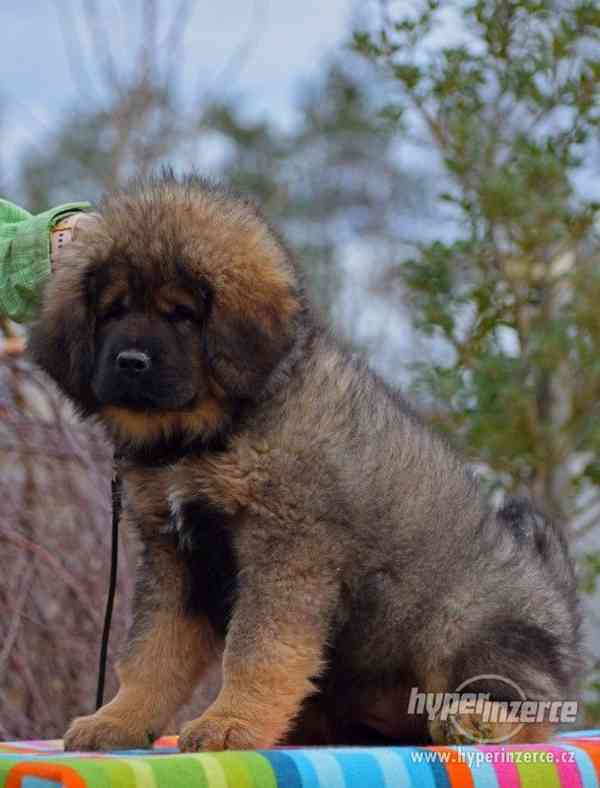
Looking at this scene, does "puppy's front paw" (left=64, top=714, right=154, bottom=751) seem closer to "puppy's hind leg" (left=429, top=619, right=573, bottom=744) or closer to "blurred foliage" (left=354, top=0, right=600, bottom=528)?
"puppy's hind leg" (left=429, top=619, right=573, bottom=744)

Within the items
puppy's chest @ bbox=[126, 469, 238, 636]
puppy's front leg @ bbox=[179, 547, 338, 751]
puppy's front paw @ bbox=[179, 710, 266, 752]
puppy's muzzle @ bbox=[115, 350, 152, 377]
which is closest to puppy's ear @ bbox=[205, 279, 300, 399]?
puppy's muzzle @ bbox=[115, 350, 152, 377]

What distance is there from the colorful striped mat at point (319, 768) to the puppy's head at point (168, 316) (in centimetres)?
84

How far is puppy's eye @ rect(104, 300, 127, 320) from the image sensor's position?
3.17m

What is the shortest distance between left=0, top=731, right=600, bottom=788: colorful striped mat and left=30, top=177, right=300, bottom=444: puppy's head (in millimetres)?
844

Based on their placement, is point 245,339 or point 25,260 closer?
point 245,339

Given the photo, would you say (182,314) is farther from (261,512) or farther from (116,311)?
(261,512)

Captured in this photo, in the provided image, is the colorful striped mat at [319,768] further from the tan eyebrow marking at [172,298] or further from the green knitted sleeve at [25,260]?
the green knitted sleeve at [25,260]

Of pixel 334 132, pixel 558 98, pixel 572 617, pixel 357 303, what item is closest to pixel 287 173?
pixel 334 132

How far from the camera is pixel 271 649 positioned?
2975mm

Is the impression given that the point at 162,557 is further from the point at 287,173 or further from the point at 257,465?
the point at 287,173

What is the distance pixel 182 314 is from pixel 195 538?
22.0 inches

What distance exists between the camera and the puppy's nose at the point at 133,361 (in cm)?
300

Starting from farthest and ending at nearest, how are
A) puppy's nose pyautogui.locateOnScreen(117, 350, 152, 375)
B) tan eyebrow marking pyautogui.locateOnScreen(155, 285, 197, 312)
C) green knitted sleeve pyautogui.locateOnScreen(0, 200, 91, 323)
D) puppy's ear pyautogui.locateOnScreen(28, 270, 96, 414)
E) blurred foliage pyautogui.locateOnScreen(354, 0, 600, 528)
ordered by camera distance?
blurred foliage pyautogui.locateOnScreen(354, 0, 600, 528), green knitted sleeve pyautogui.locateOnScreen(0, 200, 91, 323), puppy's ear pyautogui.locateOnScreen(28, 270, 96, 414), tan eyebrow marking pyautogui.locateOnScreen(155, 285, 197, 312), puppy's nose pyautogui.locateOnScreen(117, 350, 152, 375)

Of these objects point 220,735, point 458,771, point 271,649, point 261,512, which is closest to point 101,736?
point 220,735
